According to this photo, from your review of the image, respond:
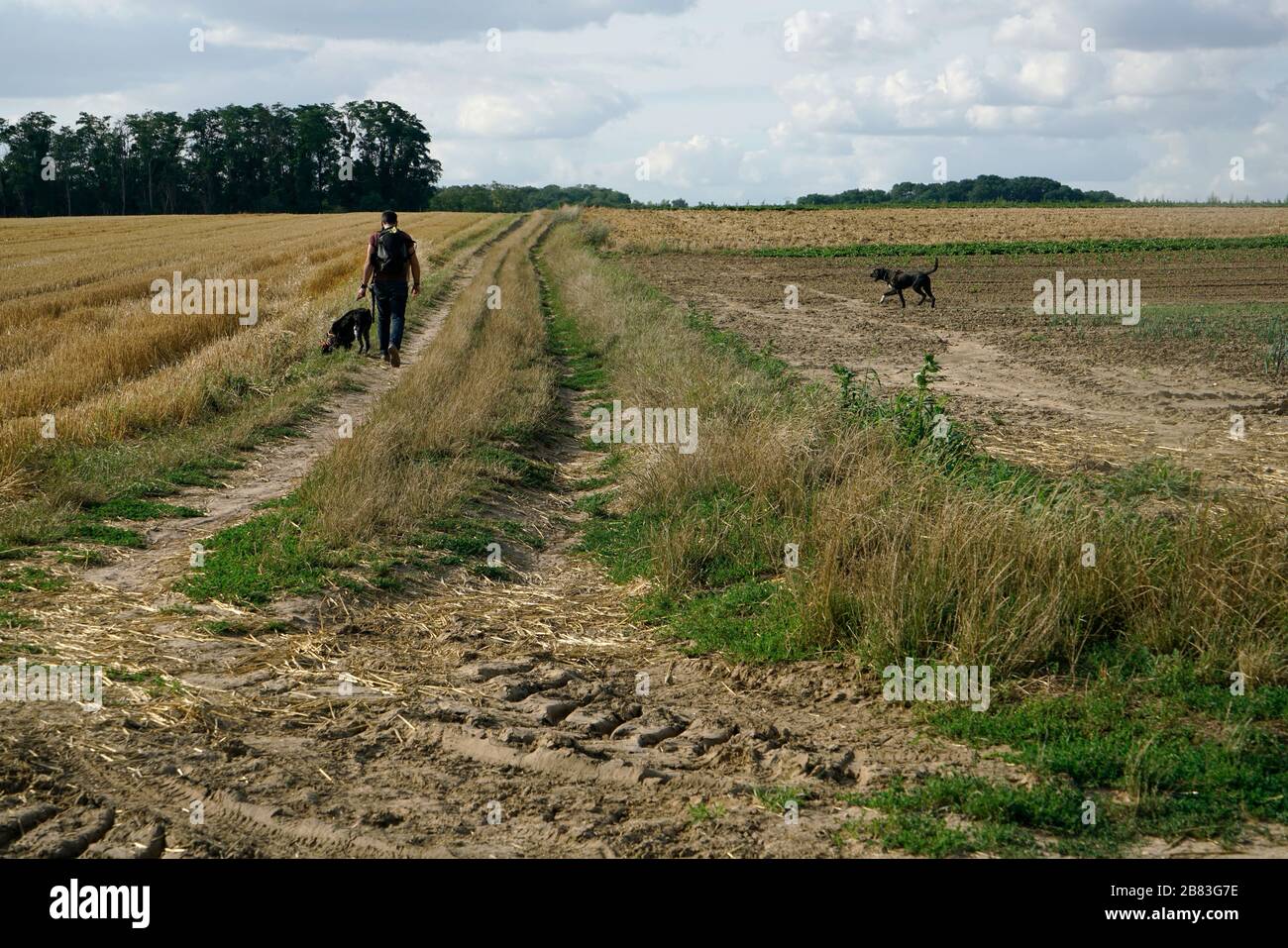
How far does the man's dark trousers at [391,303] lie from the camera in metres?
14.7

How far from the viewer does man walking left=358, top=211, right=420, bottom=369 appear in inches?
560

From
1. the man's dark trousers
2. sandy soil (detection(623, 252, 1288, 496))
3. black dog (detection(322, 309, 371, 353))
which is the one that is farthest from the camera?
black dog (detection(322, 309, 371, 353))

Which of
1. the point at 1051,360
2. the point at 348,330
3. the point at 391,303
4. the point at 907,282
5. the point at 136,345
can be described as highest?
the point at 907,282

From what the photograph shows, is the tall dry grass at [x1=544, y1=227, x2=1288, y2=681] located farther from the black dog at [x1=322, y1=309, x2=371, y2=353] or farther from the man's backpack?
the black dog at [x1=322, y1=309, x2=371, y2=353]

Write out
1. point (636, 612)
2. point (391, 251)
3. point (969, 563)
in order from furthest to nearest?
point (391, 251) → point (636, 612) → point (969, 563)

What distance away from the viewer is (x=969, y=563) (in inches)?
222

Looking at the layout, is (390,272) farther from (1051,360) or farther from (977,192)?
(977,192)

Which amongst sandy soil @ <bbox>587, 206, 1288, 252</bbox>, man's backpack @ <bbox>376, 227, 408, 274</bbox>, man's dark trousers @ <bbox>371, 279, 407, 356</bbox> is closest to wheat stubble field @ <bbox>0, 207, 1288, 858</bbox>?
man's dark trousers @ <bbox>371, 279, 407, 356</bbox>

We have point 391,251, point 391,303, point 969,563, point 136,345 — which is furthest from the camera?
point 136,345

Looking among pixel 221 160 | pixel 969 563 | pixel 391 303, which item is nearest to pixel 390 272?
pixel 391 303

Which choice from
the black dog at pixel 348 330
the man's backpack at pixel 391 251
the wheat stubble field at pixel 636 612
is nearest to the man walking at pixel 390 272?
the man's backpack at pixel 391 251

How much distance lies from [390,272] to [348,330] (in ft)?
5.97

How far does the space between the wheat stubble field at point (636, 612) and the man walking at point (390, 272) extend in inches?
56.0
